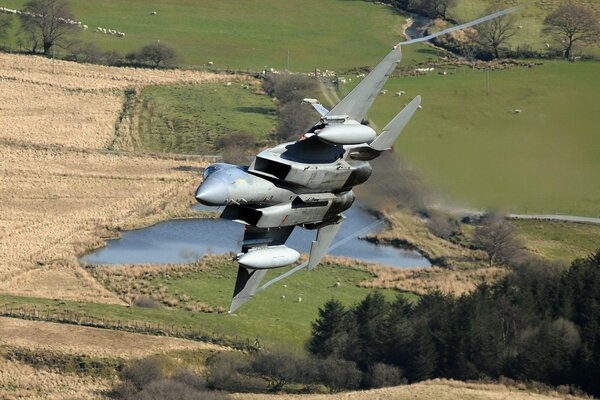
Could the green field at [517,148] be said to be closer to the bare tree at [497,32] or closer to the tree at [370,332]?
the tree at [370,332]

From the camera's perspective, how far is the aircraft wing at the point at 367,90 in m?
60.1

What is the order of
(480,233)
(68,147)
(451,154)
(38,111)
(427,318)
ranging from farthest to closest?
1. (38,111)
2. (68,147)
3. (480,233)
4. (427,318)
5. (451,154)

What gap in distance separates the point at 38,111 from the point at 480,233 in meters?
55.7

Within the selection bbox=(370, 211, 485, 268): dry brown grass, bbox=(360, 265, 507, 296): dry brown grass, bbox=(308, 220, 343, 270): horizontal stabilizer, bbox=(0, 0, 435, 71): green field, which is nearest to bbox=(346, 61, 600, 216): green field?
bbox=(370, 211, 485, 268): dry brown grass

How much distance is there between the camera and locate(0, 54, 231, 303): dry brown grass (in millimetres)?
117250

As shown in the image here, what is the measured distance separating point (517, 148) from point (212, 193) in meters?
43.9

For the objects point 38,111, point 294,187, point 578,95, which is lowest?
point 38,111

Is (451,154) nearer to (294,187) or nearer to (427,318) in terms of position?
(427,318)

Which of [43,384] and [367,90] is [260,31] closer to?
[43,384]

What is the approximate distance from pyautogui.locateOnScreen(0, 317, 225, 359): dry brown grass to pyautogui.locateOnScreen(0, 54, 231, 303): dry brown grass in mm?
7561

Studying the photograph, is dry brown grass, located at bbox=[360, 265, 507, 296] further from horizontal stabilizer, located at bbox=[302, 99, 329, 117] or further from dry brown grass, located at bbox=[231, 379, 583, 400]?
horizontal stabilizer, located at bbox=[302, 99, 329, 117]

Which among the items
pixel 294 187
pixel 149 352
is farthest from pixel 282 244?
pixel 149 352

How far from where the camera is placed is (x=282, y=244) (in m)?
61.8

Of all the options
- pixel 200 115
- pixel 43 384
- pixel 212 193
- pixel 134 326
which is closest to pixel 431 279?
pixel 134 326
